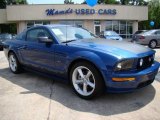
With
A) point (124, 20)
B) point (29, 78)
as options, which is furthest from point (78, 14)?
point (29, 78)

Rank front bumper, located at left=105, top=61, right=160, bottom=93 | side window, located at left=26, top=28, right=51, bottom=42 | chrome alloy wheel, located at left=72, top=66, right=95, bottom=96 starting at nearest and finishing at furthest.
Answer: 1. front bumper, located at left=105, top=61, right=160, bottom=93
2. chrome alloy wheel, located at left=72, top=66, right=95, bottom=96
3. side window, located at left=26, top=28, right=51, bottom=42

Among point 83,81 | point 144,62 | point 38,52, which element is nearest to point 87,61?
point 83,81

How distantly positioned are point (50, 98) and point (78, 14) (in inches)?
1019

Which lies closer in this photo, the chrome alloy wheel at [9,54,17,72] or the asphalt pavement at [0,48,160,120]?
the asphalt pavement at [0,48,160,120]

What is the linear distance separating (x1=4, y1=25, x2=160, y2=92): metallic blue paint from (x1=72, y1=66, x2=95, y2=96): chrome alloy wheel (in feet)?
0.75

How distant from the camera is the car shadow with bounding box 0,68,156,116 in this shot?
427 centimetres

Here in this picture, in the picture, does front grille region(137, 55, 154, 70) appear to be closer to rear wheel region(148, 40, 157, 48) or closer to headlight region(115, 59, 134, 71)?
headlight region(115, 59, 134, 71)

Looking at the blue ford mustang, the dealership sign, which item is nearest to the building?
the dealership sign

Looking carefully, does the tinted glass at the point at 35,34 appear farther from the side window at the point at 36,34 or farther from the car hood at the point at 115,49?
the car hood at the point at 115,49

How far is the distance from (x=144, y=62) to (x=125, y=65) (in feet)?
1.84

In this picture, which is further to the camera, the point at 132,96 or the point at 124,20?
the point at 124,20

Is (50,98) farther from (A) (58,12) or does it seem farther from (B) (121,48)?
(A) (58,12)

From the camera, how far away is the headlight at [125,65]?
4225mm

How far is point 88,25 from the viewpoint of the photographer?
31391 millimetres
